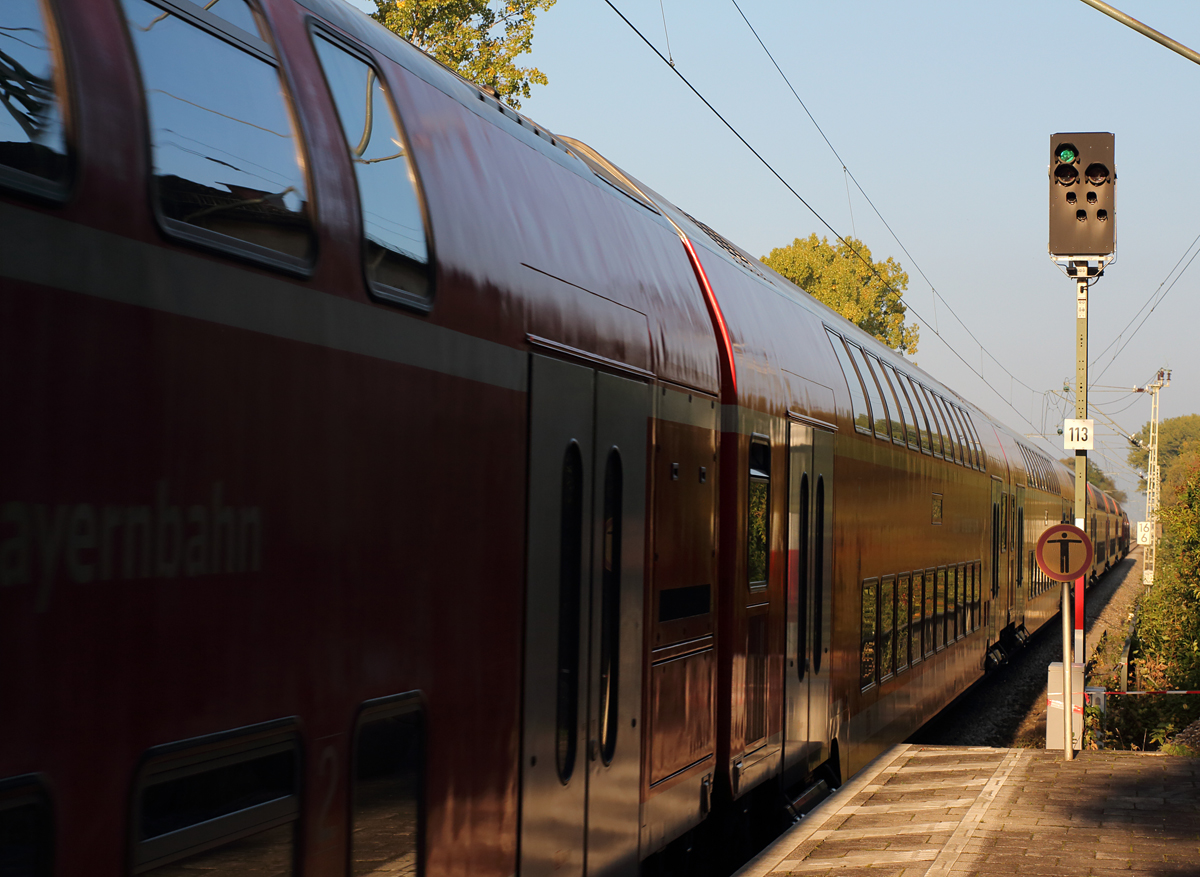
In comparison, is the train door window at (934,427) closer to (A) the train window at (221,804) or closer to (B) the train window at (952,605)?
(B) the train window at (952,605)

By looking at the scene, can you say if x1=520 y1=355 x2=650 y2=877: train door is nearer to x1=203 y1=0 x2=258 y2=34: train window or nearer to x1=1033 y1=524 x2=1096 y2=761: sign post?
x1=203 y1=0 x2=258 y2=34: train window

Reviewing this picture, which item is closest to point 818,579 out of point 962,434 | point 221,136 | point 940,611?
point 940,611

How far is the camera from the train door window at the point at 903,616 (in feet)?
40.7

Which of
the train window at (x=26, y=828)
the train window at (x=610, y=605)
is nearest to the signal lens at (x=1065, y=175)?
the train window at (x=610, y=605)

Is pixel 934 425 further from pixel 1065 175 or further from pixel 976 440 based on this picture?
pixel 1065 175

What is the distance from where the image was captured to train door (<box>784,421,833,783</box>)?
8.31m

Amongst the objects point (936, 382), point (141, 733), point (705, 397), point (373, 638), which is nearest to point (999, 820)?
point (705, 397)

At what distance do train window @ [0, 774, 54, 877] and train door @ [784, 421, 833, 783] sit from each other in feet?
20.3

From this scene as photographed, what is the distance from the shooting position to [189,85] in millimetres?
2889

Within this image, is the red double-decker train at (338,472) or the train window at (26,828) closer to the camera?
the train window at (26,828)

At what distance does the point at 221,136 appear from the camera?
9.72 feet

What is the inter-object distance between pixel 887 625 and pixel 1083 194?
415cm

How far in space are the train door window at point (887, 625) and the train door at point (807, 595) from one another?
2.21m

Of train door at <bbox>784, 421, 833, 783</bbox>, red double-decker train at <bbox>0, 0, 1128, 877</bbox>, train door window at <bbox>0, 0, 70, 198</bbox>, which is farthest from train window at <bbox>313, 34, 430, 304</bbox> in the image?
train door at <bbox>784, 421, 833, 783</bbox>
